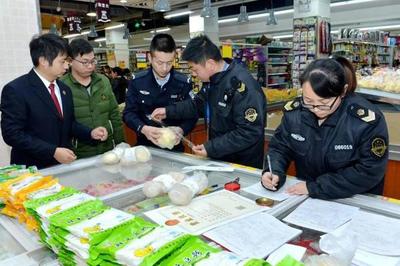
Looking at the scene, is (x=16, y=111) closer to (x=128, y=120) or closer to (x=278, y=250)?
→ (x=128, y=120)

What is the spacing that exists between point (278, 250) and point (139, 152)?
125 cm

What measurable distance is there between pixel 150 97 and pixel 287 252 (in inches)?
78.3

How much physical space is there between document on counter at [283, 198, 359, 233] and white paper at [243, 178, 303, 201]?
0.36ft

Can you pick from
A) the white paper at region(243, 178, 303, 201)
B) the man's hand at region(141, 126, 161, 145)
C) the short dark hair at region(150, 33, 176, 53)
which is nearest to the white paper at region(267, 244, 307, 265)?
the white paper at region(243, 178, 303, 201)

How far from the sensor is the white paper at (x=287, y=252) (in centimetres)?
109

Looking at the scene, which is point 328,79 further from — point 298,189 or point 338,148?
point 298,189

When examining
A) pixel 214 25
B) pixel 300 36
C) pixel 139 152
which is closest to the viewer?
pixel 139 152

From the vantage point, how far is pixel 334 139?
172 cm

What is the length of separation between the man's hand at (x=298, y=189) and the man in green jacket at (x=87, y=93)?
1776 mm

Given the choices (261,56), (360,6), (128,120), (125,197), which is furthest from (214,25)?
(125,197)

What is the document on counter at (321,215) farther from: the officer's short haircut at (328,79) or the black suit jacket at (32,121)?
the black suit jacket at (32,121)

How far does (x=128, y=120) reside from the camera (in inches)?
113

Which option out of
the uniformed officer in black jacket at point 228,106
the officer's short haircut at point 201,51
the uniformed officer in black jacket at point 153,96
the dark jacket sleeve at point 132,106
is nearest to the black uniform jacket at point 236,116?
the uniformed officer in black jacket at point 228,106

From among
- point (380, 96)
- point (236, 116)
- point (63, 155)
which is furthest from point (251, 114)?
point (380, 96)
